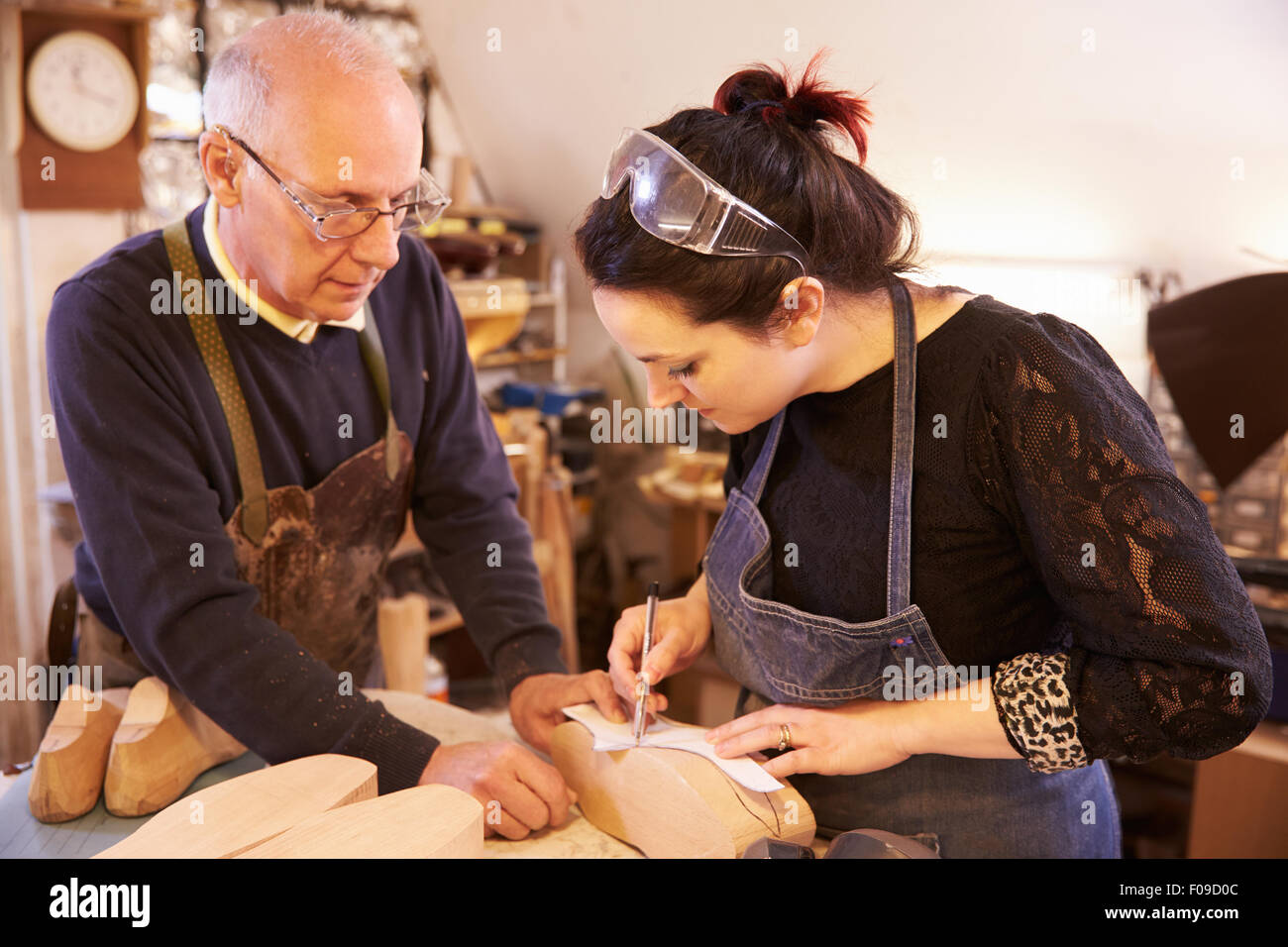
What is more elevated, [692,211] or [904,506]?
[692,211]

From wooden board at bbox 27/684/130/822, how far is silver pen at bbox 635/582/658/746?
26.0 inches

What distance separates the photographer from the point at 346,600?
5.82 ft

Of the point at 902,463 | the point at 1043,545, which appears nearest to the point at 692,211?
the point at 902,463

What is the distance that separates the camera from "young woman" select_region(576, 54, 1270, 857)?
101 centimetres

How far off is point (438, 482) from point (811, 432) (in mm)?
788

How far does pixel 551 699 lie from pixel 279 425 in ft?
1.89

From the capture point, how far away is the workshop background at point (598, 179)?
2.14 metres

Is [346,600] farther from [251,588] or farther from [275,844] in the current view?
[275,844]

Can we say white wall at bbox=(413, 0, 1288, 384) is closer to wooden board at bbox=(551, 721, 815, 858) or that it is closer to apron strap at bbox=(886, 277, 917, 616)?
apron strap at bbox=(886, 277, 917, 616)

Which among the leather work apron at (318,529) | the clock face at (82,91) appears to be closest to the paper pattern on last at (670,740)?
the leather work apron at (318,529)

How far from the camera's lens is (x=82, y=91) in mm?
2994

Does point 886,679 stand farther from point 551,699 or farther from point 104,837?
point 104,837

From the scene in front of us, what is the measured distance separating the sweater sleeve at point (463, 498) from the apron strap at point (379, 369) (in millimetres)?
107
